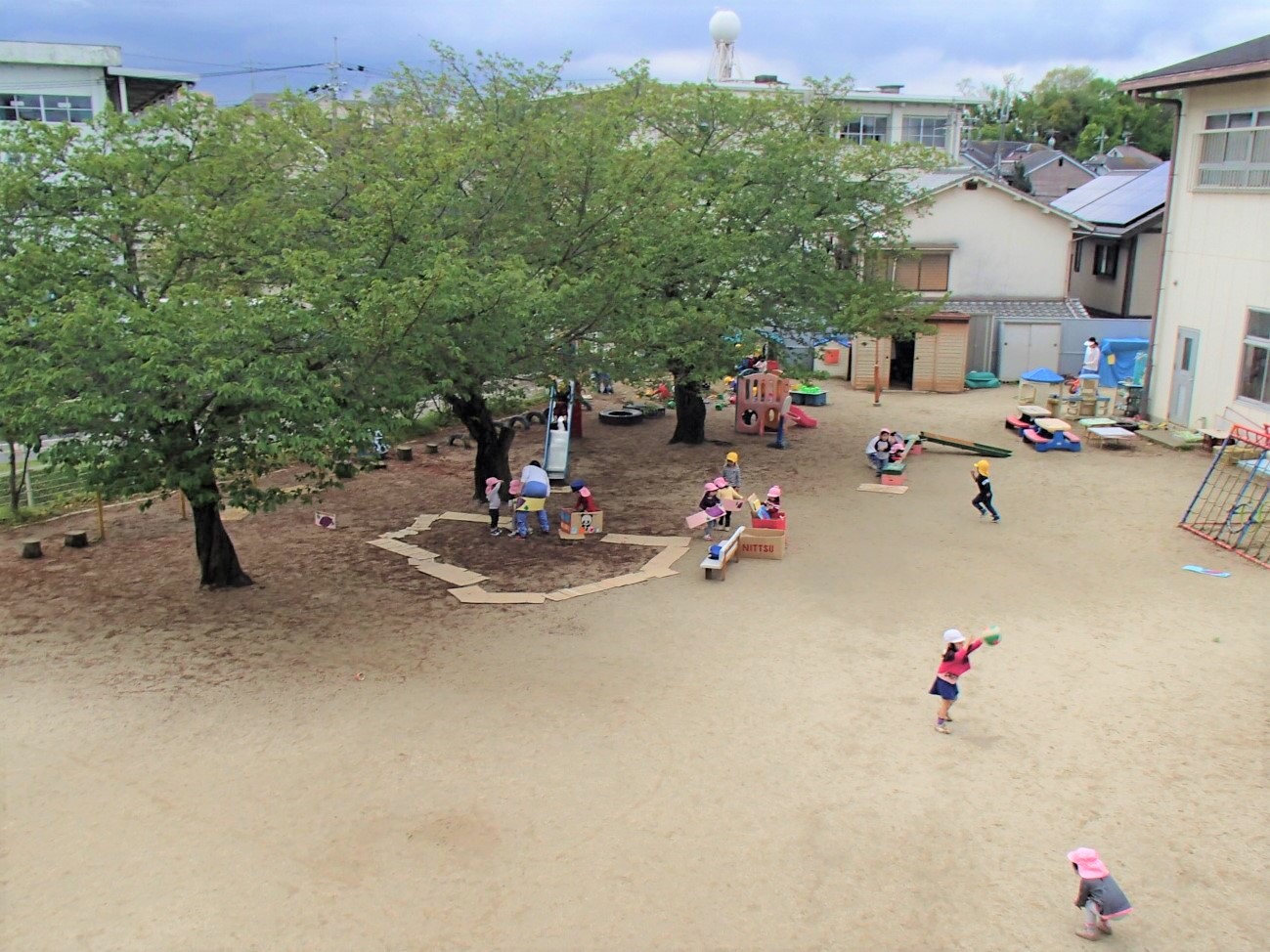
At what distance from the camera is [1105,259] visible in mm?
35219

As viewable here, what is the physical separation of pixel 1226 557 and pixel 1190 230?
33.4 feet

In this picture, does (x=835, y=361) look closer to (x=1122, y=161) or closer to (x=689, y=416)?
(x=689, y=416)

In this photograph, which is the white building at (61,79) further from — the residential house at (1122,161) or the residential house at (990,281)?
the residential house at (1122,161)

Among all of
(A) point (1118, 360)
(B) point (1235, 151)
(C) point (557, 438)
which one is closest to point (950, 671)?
(C) point (557, 438)

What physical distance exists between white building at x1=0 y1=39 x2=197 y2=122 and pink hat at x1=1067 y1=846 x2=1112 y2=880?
35.6 m

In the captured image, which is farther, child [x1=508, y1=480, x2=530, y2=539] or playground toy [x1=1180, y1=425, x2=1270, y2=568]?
child [x1=508, y1=480, x2=530, y2=539]

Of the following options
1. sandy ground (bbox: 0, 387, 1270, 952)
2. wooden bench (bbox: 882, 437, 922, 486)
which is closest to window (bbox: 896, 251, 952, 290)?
wooden bench (bbox: 882, 437, 922, 486)

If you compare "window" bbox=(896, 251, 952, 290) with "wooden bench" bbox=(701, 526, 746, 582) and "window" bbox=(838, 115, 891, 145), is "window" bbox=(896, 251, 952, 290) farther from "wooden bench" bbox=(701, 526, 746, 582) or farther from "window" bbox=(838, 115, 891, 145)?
"window" bbox=(838, 115, 891, 145)

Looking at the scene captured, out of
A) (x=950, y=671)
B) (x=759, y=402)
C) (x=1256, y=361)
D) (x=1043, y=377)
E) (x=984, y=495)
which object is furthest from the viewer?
(x=1043, y=377)

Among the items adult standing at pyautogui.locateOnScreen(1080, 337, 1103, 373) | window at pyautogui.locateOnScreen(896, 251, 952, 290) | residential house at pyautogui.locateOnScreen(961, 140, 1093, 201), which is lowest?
adult standing at pyautogui.locateOnScreen(1080, 337, 1103, 373)

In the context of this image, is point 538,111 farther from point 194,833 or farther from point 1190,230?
point 1190,230

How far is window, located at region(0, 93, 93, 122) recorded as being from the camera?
3300 centimetres

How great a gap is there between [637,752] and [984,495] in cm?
935

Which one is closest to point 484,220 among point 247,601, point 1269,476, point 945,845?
point 247,601
